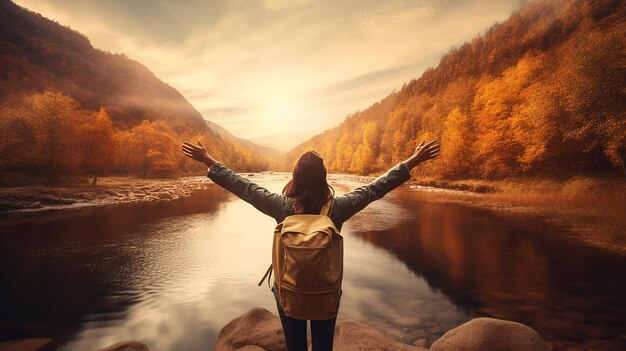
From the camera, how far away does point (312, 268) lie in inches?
81.0

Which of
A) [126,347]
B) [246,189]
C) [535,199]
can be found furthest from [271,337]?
[535,199]

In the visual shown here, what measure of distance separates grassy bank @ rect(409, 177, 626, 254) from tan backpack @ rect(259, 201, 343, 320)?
16.8m

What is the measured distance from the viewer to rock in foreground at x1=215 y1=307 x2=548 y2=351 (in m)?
5.00

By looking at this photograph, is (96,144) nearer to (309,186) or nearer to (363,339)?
(363,339)

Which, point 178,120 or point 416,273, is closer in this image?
point 416,273

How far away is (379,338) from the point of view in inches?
219

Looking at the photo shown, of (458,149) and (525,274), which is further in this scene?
(458,149)

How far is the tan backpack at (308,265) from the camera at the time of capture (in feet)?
6.77

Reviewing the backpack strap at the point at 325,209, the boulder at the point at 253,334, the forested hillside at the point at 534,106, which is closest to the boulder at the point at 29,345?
the boulder at the point at 253,334

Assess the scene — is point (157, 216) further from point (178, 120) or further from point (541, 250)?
point (178, 120)

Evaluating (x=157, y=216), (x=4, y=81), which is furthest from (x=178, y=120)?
(x=157, y=216)

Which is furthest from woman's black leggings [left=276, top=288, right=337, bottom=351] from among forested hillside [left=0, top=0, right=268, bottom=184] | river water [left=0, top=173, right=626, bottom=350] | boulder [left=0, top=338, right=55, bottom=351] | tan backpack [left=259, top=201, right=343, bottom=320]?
forested hillside [left=0, top=0, right=268, bottom=184]

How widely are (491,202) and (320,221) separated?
3083 cm

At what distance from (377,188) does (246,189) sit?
1344mm
